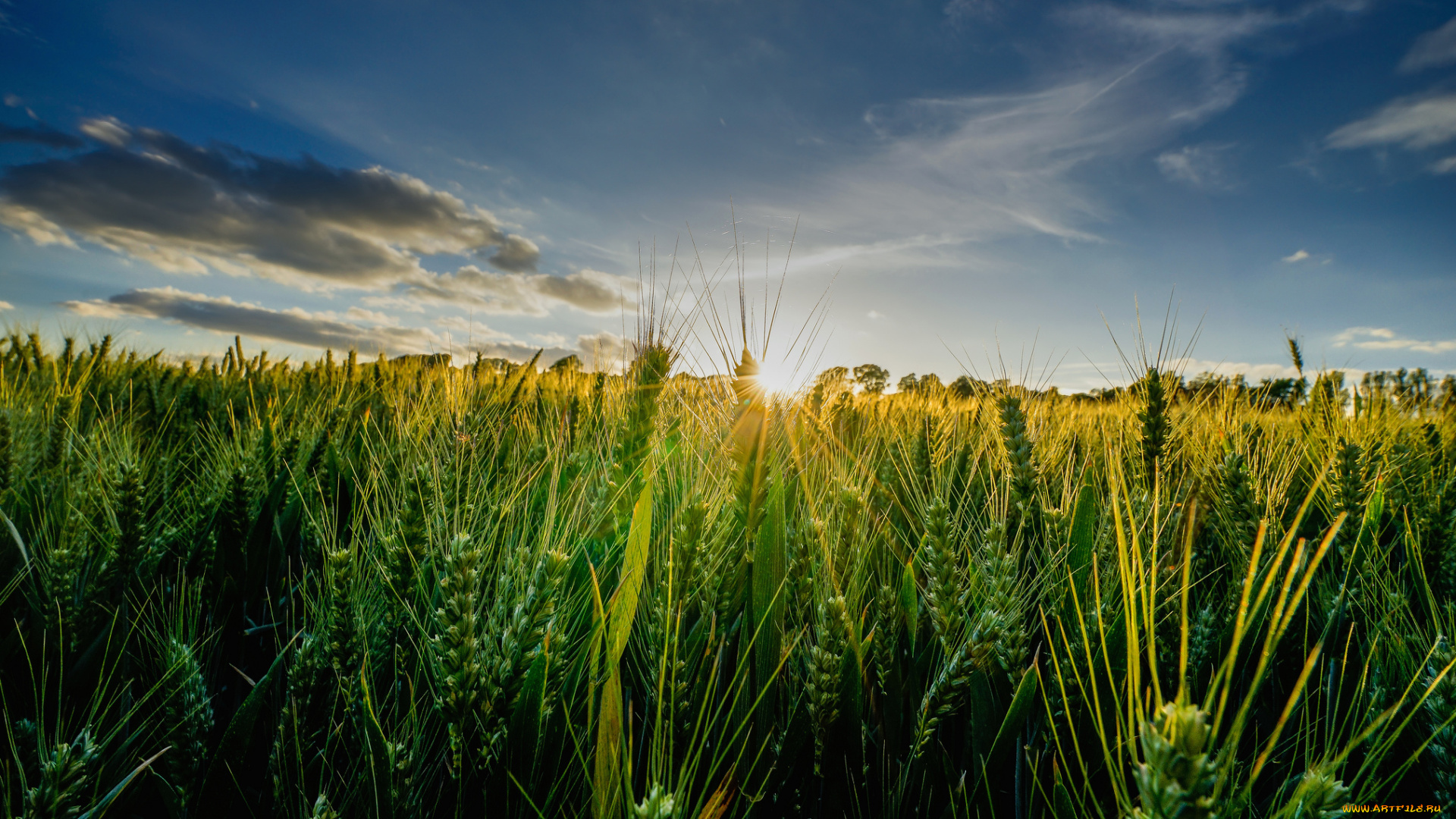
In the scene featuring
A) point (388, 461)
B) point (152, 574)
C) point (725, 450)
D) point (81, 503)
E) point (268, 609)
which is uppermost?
point (725, 450)

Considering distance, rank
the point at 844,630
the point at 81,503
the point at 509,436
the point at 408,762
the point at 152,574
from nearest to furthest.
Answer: the point at 408,762
the point at 844,630
the point at 152,574
the point at 81,503
the point at 509,436

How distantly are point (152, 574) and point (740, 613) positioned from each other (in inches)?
66.6

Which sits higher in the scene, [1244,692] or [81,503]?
[81,503]

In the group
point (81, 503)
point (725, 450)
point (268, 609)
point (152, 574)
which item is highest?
point (725, 450)

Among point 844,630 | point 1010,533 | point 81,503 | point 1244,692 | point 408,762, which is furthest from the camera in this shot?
point 1010,533

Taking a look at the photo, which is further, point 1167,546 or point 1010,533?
point 1010,533

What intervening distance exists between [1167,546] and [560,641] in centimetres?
180

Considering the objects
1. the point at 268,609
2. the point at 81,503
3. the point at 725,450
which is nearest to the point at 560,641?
the point at 725,450

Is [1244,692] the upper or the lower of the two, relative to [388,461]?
lower

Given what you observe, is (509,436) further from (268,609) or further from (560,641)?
(560,641)

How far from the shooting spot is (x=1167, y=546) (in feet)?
5.95

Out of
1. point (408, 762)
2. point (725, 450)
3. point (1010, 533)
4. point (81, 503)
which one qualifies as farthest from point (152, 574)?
point (1010, 533)

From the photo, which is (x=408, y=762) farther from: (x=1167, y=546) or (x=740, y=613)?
(x=1167, y=546)

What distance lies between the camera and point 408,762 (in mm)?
998
